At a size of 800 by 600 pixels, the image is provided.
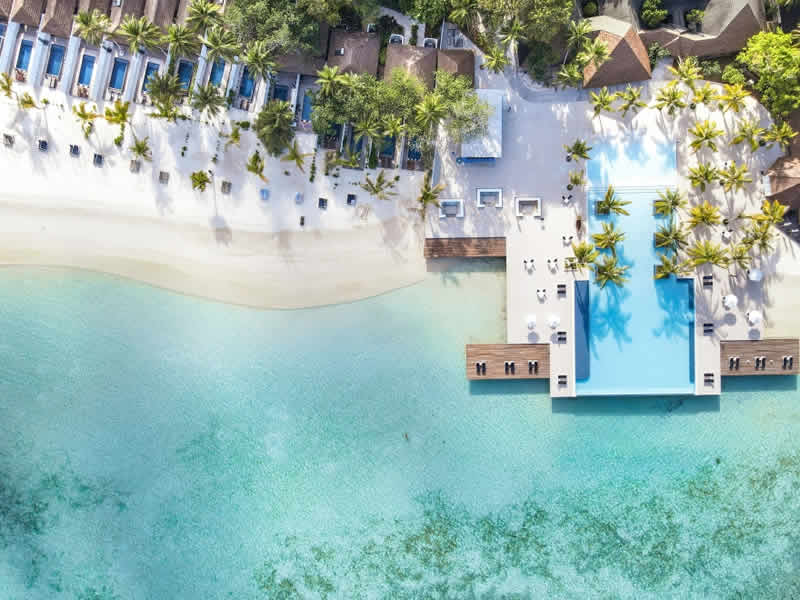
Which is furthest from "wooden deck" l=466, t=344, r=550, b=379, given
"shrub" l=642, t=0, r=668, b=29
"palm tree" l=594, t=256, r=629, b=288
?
"shrub" l=642, t=0, r=668, b=29

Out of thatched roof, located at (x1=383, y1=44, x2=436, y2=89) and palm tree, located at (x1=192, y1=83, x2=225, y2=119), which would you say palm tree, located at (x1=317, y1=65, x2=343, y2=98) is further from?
palm tree, located at (x1=192, y1=83, x2=225, y2=119)

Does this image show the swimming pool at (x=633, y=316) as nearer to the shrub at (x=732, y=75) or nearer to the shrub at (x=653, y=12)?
the shrub at (x=732, y=75)

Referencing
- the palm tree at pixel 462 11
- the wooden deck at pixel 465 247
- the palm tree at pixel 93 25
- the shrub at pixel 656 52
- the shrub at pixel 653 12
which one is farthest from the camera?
the wooden deck at pixel 465 247

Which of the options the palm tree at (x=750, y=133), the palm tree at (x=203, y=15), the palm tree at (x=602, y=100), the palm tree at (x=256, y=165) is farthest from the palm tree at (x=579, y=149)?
the palm tree at (x=203, y=15)

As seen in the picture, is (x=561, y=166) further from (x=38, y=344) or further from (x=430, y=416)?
(x=38, y=344)

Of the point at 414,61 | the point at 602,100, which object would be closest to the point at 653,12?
the point at 602,100
